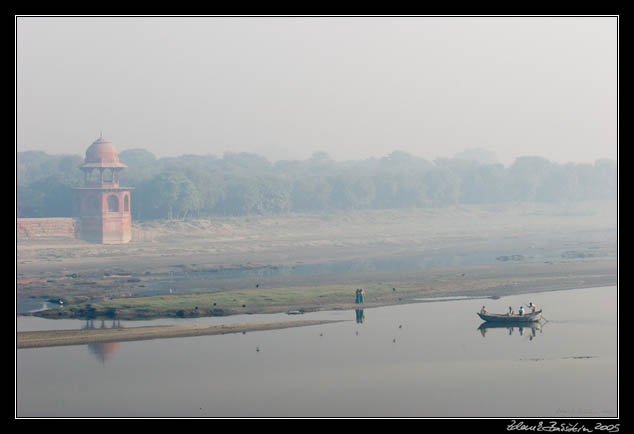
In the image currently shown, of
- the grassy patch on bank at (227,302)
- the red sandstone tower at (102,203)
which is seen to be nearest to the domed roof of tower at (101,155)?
the red sandstone tower at (102,203)

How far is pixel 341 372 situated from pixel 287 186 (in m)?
Result: 87.4

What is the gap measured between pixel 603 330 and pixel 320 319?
12.7 meters

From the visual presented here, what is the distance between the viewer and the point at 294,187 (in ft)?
416

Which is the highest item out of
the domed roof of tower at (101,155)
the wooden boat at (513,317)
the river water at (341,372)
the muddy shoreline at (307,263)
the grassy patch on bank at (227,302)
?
the domed roof of tower at (101,155)

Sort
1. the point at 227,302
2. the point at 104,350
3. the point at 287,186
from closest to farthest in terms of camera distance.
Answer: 1. the point at 104,350
2. the point at 227,302
3. the point at 287,186

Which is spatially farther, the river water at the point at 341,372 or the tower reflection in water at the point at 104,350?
the tower reflection in water at the point at 104,350

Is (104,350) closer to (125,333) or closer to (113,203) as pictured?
(125,333)

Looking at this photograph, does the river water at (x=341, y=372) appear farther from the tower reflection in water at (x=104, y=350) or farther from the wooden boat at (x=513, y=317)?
the wooden boat at (x=513, y=317)

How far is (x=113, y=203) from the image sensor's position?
87.9 m

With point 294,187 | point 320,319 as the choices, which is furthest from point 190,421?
point 294,187

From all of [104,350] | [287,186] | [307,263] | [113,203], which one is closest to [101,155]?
[113,203]

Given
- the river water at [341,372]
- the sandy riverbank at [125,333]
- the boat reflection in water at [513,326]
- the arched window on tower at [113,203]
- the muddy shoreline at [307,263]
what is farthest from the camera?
the arched window on tower at [113,203]

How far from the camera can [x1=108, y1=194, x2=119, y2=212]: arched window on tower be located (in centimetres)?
8762

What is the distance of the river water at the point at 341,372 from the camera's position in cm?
3206
